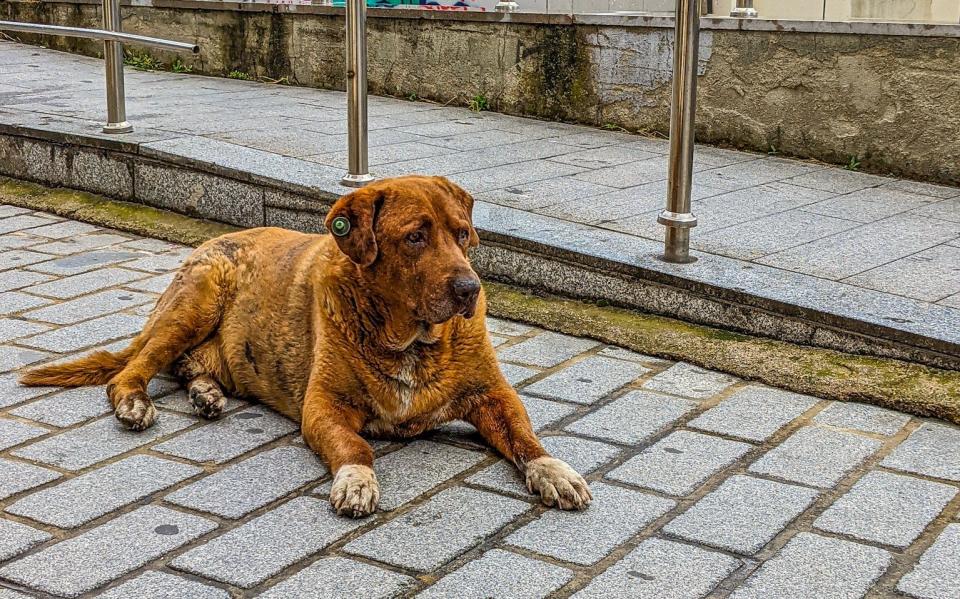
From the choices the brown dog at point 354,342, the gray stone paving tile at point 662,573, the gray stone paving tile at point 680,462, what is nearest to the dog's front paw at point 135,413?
the brown dog at point 354,342

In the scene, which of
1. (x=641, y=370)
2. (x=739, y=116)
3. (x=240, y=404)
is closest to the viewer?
(x=240, y=404)

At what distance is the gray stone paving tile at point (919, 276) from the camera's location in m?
5.29

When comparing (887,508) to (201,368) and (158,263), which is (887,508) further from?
(158,263)

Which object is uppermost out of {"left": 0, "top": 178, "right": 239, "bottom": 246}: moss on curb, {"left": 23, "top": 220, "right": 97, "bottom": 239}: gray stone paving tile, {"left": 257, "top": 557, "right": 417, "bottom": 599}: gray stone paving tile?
{"left": 0, "top": 178, "right": 239, "bottom": 246}: moss on curb

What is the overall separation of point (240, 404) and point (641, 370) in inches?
66.4

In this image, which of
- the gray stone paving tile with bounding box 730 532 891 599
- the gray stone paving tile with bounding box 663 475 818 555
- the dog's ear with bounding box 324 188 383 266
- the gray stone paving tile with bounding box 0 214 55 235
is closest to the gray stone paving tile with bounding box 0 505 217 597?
the dog's ear with bounding box 324 188 383 266

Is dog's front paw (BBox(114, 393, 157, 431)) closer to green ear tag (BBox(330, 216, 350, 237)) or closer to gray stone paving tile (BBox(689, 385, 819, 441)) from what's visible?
green ear tag (BBox(330, 216, 350, 237))

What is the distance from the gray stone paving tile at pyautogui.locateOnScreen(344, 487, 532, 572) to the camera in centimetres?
338

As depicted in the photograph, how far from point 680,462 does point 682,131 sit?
1.98 m

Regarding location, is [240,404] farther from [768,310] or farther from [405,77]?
[405,77]

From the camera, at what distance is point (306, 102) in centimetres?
1026

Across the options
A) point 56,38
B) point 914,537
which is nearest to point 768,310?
point 914,537

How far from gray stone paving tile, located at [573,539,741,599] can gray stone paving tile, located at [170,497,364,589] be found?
81 centimetres

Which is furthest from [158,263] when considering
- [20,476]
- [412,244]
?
[412,244]
